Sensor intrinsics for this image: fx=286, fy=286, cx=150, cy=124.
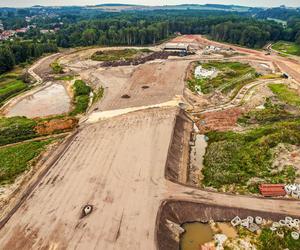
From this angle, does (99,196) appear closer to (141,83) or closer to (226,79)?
(141,83)

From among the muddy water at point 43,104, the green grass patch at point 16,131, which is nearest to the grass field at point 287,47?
the muddy water at point 43,104

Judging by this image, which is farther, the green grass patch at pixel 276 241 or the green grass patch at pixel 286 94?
the green grass patch at pixel 286 94

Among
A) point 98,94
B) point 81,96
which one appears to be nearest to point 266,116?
point 98,94

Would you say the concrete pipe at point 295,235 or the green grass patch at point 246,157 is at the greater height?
the concrete pipe at point 295,235

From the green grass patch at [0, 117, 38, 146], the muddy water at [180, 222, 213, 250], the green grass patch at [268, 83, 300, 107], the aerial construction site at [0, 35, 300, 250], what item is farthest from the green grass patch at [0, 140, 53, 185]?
the green grass patch at [268, 83, 300, 107]

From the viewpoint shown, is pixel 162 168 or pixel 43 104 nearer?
pixel 162 168

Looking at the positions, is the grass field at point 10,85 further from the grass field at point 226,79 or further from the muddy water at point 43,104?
the grass field at point 226,79

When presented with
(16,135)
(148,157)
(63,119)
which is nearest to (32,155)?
(16,135)
